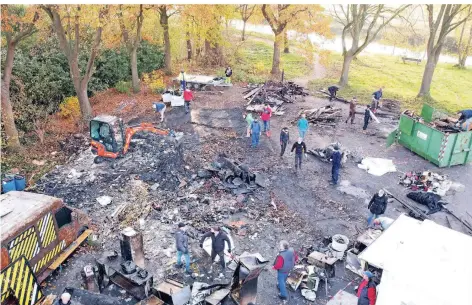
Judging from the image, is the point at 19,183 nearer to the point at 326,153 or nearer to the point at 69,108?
the point at 69,108

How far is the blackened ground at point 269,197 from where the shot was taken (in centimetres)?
1150

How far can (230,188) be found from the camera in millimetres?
14414

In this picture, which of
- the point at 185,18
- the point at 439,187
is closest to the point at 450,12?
the point at 439,187

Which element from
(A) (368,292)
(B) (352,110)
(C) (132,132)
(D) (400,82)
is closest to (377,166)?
(B) (352,110)

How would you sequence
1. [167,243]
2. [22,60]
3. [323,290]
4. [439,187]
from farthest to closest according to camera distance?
[22,60] < [439,187] < [167,243] < [323,290]

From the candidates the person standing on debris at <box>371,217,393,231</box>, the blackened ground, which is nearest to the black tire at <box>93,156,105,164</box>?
the blackened ground

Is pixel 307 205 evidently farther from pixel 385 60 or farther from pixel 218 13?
pixel 385 60

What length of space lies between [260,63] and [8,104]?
1981 centimetres

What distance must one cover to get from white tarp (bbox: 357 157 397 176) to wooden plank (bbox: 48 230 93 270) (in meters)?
11.0

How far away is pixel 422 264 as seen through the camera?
8117 millimetres

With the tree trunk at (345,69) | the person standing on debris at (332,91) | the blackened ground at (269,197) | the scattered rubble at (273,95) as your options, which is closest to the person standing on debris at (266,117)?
the blackened ground at (269,197)

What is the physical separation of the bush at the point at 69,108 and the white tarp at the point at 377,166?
1461cm

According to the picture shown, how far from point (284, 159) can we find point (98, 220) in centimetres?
813

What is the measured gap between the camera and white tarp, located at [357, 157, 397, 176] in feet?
52.9
